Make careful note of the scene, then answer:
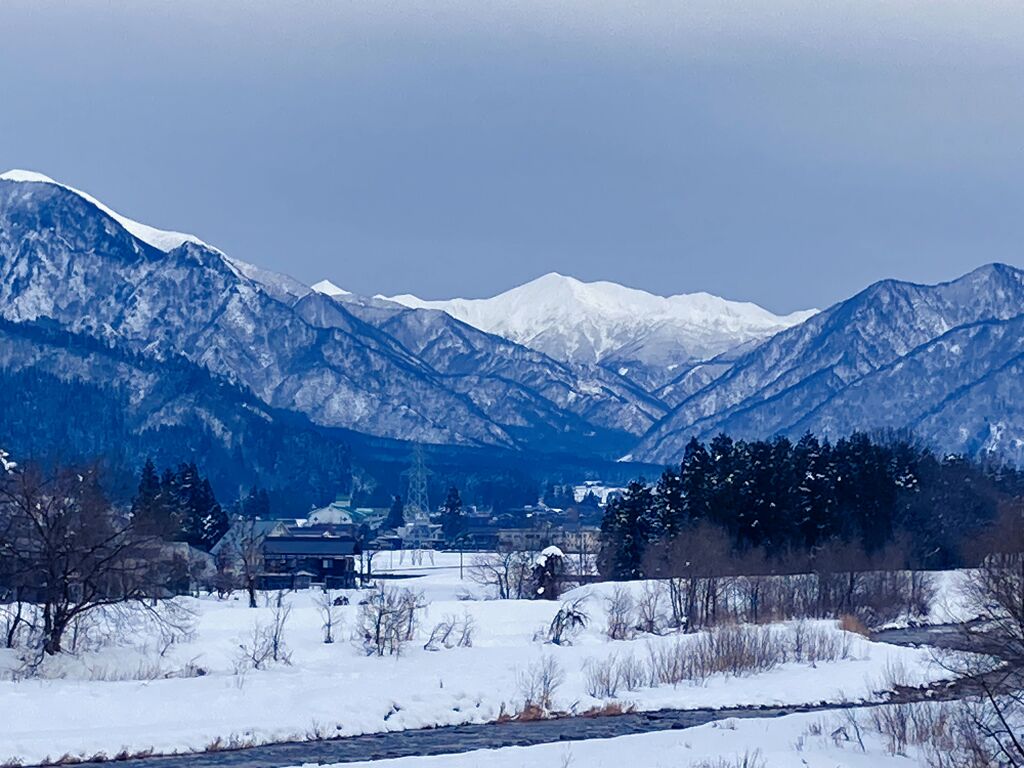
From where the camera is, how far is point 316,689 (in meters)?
52.1

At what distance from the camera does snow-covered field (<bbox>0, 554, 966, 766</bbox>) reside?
44606 millimetres

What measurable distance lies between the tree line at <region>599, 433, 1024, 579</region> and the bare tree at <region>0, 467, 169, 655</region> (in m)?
40.6

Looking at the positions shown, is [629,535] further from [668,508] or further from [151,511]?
[151,511]

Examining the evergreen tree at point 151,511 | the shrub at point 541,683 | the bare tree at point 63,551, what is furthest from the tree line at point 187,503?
the shrub at point 541,683

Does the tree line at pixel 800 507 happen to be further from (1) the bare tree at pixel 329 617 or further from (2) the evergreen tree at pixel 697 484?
(1) the bare tree at pixel 329 617

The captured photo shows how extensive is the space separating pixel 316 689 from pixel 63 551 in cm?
1297

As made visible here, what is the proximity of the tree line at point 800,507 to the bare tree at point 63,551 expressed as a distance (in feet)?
133

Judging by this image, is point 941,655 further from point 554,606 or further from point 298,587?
point 298,587

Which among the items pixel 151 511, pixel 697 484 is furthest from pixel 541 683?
pixel 697 484

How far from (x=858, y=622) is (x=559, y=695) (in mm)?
31812

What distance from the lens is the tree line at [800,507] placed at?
10000 centimetres

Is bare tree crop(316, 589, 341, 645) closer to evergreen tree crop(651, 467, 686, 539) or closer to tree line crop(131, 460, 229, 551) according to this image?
tree line crop(131, 460, 229, 551)

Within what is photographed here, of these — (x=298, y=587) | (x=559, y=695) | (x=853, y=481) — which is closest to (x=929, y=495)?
(x=853, y=481)

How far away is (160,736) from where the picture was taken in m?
43.6
